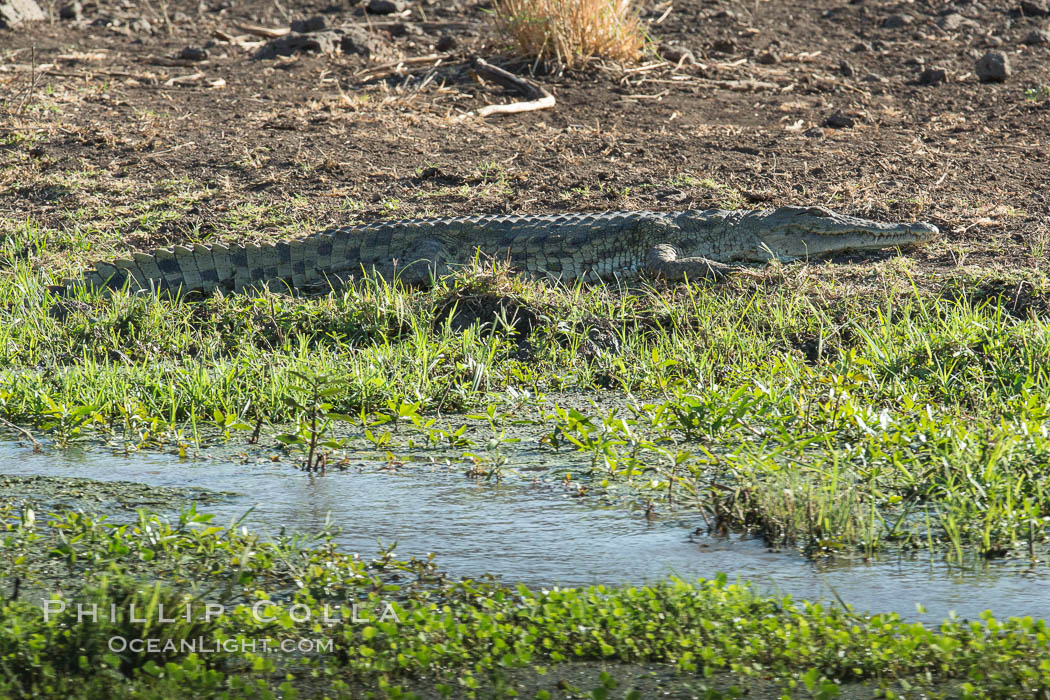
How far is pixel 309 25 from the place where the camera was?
11219mm

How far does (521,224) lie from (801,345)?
206 centimetres

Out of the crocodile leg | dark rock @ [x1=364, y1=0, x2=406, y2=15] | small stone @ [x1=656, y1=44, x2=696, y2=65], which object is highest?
dark rock @ [x1=364, y1=0, x2=406, y2=15]

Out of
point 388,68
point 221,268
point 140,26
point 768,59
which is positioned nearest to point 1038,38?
point 768,59

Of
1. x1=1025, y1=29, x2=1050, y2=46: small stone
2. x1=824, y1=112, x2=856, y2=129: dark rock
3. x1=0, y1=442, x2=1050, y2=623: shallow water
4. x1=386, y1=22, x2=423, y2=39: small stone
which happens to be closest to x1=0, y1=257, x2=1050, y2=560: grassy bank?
x1=0, y1=442, x2=1050, y2=623: shallow water

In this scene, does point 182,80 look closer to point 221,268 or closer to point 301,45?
point 301,45

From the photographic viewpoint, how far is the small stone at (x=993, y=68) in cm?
938

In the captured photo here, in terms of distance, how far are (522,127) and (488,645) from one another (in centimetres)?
652

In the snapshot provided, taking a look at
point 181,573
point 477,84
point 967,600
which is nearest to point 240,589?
point 181,573

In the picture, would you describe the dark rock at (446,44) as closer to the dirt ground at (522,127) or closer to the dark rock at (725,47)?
the dirt ground at (522,127)

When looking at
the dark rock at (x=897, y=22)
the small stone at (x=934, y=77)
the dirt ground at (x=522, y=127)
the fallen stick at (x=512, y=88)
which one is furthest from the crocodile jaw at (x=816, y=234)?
the dark rock at (x=897, y=22)

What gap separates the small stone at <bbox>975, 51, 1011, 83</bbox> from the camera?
938cm

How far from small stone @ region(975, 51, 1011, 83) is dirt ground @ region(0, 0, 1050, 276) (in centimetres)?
9

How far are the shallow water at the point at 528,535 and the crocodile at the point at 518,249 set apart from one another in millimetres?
2370

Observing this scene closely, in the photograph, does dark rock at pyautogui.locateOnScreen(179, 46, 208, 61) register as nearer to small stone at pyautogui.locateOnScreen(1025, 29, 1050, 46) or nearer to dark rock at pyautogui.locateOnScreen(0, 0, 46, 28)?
dark rock at pyautogui.locateOnScreen(0, 0, 46, 28)
